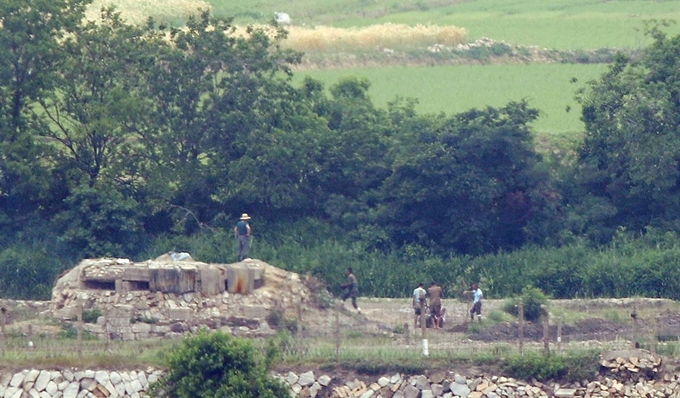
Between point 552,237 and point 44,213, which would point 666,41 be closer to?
point 552,237

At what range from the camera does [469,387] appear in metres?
28.4

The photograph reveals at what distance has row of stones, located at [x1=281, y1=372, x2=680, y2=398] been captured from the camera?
92.9 feet

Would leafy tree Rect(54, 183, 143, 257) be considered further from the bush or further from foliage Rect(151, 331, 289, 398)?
foliage Rect(151, 331, 289, 398)

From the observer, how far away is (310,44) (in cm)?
5647

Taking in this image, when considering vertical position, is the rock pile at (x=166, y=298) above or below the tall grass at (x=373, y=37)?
below

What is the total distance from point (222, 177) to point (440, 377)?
1386cm

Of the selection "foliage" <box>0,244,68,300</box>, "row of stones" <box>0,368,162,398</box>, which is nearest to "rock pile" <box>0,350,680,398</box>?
"row of stones" <box>0,368,162,398</box>

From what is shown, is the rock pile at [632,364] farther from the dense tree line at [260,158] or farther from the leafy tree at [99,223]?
the leafy tree at [99,223]

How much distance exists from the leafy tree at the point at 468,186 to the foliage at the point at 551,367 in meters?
11.1

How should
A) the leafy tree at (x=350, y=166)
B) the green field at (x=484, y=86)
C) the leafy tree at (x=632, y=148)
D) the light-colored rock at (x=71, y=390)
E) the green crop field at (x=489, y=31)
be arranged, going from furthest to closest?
the green crop field at (x=489, y=31), the green field at (x=484, y=86), the leafy tree at (x=350, y=166), the leafy tree at (x=632, y=148), the light-colored rock at (x=71, y=390)

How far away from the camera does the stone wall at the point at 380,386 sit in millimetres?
28281

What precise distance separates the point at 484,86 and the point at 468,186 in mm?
13661

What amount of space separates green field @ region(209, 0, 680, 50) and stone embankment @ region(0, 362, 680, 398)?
28341mm

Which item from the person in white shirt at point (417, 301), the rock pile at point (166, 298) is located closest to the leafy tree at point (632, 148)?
the person in white shirt at point (417, 301)
